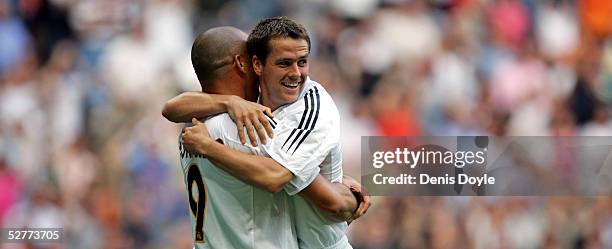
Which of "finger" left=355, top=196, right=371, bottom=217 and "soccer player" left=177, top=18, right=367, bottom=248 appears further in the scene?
"finger" left=355, top=196, right=371, bottom=217

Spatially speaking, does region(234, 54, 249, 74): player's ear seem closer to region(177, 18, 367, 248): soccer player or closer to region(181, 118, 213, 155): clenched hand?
region(177, 18, 367, 248): soccer player

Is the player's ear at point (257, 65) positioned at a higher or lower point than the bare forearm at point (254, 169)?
higher

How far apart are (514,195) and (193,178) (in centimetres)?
459

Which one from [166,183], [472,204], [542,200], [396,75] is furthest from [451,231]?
[166,183]

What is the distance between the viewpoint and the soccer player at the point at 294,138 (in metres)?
3.87

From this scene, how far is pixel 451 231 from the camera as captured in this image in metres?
8.12

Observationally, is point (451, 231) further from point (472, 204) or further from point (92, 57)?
point (92, 57)

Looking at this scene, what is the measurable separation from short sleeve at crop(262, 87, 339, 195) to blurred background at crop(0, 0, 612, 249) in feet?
13.2

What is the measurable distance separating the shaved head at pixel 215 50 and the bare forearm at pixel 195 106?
95 mm

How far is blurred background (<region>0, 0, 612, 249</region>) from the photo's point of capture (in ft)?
26.7

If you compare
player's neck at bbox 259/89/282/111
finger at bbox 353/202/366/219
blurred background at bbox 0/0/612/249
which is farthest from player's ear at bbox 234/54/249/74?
blurred background at bbox 0/0/612/249

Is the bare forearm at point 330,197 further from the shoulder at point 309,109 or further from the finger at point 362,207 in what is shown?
the shoulder at point 309,109

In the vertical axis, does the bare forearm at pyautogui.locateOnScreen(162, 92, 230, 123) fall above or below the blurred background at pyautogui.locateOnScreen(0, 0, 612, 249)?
below

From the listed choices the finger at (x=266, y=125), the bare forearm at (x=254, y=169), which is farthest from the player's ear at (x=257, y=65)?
the bare forearm at (x=254, y=169)
